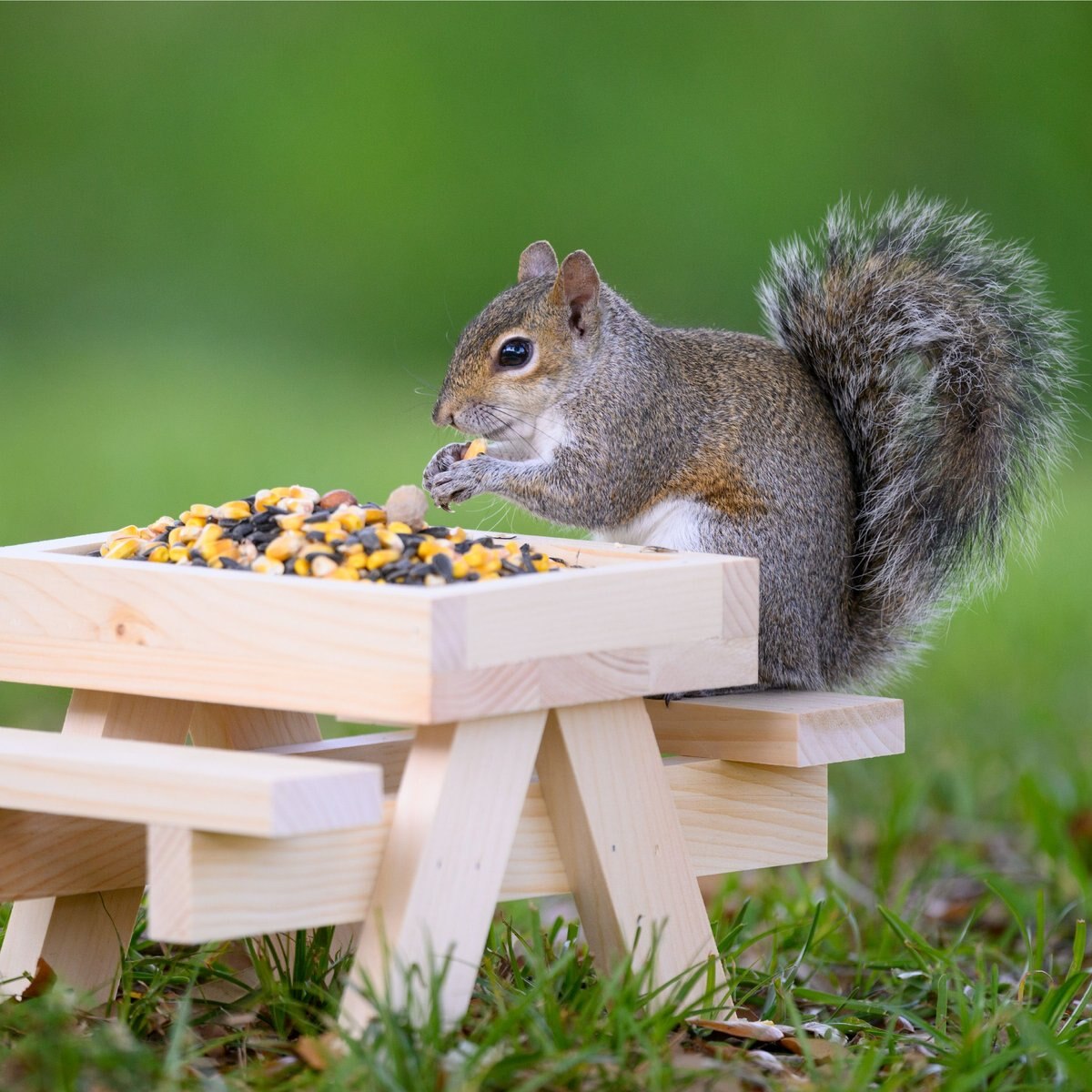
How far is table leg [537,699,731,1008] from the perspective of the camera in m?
1.83

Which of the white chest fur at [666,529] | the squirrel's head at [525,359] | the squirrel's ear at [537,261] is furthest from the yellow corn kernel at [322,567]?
the squirrel's ear at [537,261]

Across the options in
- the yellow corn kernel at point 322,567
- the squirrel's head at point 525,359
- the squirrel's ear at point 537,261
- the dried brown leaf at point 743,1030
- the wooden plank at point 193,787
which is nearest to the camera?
the wooden plank at point 193,787

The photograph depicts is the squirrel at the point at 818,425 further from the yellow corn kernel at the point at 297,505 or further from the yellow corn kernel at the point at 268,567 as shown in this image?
the yellow corn kernel at the point at 268,567

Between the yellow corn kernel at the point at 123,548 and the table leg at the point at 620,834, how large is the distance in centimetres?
54

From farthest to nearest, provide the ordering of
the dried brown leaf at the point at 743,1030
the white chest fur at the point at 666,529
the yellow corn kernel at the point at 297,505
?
the white chest fur at the point at 666,529 < the yellow corn kernel at the point at 297,505 < the dried brown leaf at the point at 743,1030

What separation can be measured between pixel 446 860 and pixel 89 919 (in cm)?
58

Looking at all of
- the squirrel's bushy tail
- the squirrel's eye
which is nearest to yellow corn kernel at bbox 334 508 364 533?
the squirrel's eye

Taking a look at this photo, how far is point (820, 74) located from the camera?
786 cm

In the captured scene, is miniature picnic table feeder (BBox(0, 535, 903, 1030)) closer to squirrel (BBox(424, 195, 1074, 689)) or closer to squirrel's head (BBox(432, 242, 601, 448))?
squirrel (BBox(424, 195, 1074, 689))

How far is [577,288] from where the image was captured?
2.52 meters

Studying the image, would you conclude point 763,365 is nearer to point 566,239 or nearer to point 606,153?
point 566,239

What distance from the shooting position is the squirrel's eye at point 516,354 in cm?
251

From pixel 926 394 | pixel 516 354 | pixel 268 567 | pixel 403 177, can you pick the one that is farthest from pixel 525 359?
pixel 403 177

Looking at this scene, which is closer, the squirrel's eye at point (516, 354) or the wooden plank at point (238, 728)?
the wooden plank at point (238, 728)
